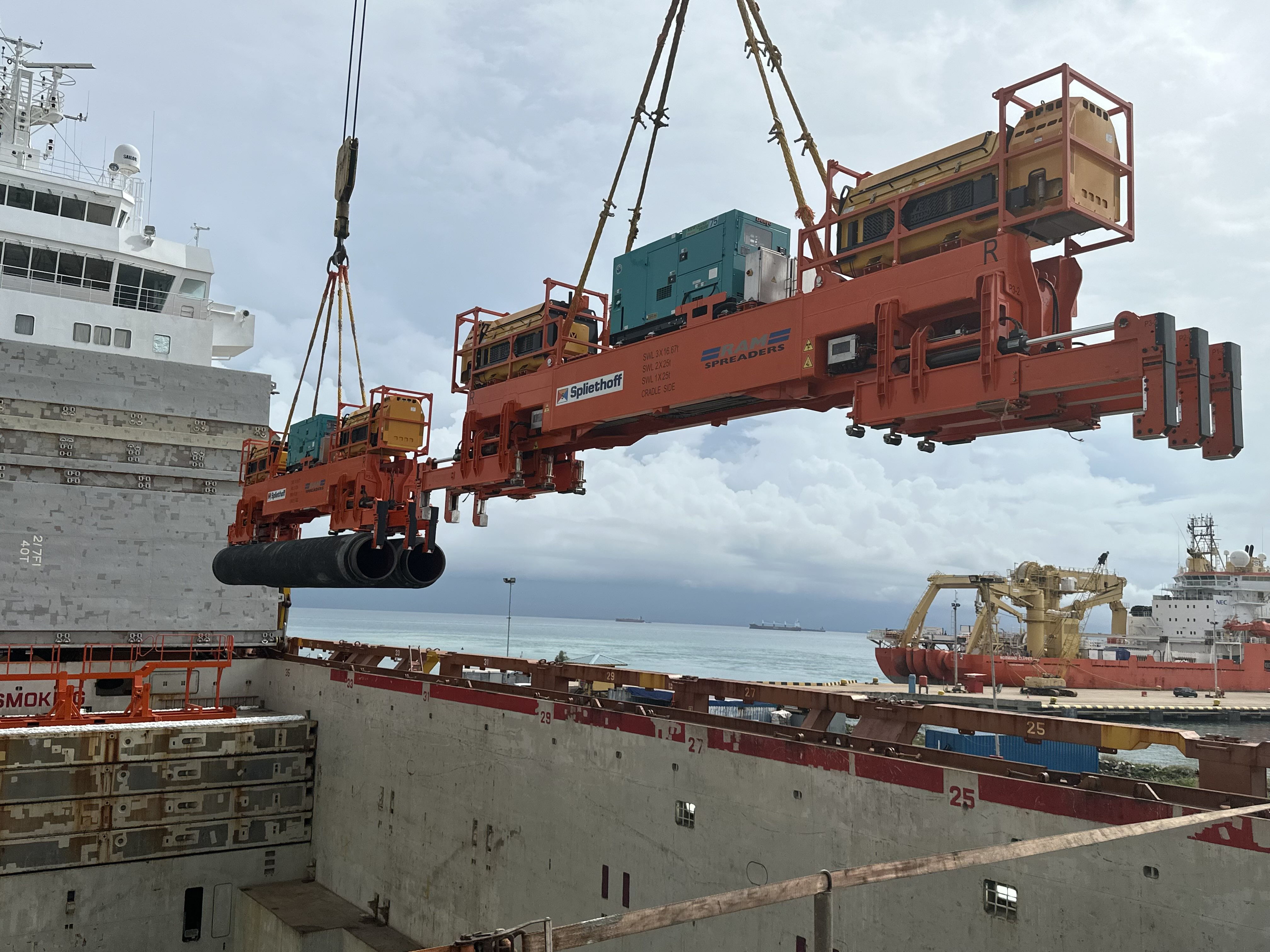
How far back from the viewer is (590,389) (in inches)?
518

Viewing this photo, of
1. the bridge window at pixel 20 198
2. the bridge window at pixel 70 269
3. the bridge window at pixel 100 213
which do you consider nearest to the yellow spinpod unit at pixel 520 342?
the bridge window at pixel 70 269

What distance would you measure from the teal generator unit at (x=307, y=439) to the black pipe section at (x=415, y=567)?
13.2 ft

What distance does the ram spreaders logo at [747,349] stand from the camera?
10.6 metres

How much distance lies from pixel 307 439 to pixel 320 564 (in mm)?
4131

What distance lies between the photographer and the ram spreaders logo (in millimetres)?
10562

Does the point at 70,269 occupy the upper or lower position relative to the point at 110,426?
upper

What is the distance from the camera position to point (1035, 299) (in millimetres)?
8844

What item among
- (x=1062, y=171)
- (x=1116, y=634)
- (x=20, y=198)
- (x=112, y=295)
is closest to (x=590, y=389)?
(x=1062, y=171)

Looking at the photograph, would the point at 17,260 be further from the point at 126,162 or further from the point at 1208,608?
the point at 1208,608

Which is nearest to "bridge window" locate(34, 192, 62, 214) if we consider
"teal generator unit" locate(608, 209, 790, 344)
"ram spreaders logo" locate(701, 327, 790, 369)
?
"teal generator unit" locate(608, 209, 790, 344)

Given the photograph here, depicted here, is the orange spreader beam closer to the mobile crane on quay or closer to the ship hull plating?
the mobile crane on quay

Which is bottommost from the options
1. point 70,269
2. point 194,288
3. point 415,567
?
A: point 415,567

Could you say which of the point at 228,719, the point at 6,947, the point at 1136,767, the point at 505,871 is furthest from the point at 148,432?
the point at 1136,767

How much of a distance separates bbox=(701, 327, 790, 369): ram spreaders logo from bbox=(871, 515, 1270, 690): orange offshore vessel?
143ft
